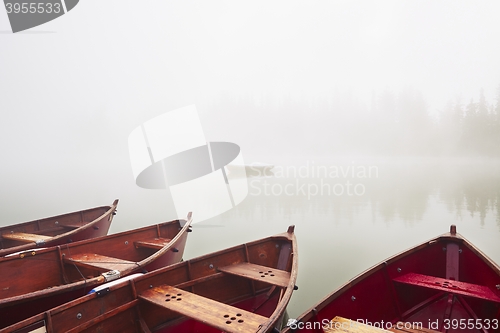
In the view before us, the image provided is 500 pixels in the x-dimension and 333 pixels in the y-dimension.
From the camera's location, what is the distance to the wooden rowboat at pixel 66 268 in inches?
173

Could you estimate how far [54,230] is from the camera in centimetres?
902

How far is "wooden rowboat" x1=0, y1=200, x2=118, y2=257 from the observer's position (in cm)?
732

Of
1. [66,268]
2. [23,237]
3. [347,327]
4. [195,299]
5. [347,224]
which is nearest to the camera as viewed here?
[347,327]

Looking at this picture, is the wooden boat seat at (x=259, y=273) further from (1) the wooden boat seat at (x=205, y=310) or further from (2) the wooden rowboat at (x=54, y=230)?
(2) the wooden rowboat at (x=54, y=230)

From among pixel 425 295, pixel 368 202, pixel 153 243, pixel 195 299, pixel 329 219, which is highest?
pixel 195 299

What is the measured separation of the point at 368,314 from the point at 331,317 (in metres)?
0.96

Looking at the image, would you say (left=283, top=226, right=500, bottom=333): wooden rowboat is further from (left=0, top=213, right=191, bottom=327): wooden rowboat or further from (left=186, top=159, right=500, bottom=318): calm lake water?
(left=0, top=213, right=191, bottom=327): wooden rowboat

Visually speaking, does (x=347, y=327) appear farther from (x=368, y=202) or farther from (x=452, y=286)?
(x=368, y=202)

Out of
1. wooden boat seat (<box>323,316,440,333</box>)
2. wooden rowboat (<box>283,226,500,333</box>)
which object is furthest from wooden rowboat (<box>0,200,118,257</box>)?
wooden rowboat (<box>283,226,500,333</box>)

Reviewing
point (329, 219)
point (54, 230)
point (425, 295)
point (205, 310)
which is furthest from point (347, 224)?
point (205, 310)

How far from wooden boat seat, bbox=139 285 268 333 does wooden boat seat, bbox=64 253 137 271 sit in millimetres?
1243

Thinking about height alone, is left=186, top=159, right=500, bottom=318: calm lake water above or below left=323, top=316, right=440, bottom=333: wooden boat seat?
below

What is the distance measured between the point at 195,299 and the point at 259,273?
1382 millimetres

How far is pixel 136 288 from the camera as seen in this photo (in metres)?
4.58
